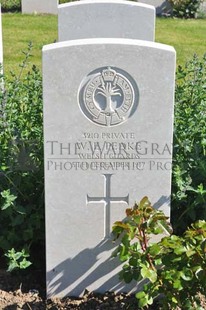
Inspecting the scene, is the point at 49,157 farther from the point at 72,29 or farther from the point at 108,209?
the point at 72,29

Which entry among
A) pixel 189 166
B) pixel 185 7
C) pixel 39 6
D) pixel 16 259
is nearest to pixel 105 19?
pixel 189 166

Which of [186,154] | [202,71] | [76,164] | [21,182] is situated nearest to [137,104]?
[76,164]

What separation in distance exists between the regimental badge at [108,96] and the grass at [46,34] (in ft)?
18.7

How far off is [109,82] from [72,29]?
192 centimetres

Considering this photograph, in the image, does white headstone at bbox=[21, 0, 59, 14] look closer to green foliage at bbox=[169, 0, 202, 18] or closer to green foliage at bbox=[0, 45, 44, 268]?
green foliage at bbox=[169, 0, 202, 18]

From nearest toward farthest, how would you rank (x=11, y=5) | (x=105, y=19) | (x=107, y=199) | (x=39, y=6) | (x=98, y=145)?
(x=98, y=145)
(x=107, y=199)
(x=105, y=19)
(x=39, y=6)
(x=11, y=5)

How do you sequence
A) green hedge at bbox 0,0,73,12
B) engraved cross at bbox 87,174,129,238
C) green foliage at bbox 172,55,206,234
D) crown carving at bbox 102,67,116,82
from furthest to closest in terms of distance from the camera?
1. green hedge at bbox 0,0,73,12
2. green foliage at bbox 172,55,206,234
3. engraved cross at bbox 87,174,129,238
4. crown carving at bbox 102,67,116,82

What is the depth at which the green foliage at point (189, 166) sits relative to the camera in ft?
11.4

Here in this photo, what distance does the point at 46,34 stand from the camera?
11602mm

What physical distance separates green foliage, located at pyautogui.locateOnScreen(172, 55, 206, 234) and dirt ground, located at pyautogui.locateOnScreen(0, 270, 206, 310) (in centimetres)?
52

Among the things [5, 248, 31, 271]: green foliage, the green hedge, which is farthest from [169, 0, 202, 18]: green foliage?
[5, 248, 31, 271]: green foliage

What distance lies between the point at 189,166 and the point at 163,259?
80 cm

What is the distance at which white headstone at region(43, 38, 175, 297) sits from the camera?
3.03 m

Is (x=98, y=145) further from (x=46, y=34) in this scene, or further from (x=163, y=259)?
(x=46, y=34)
